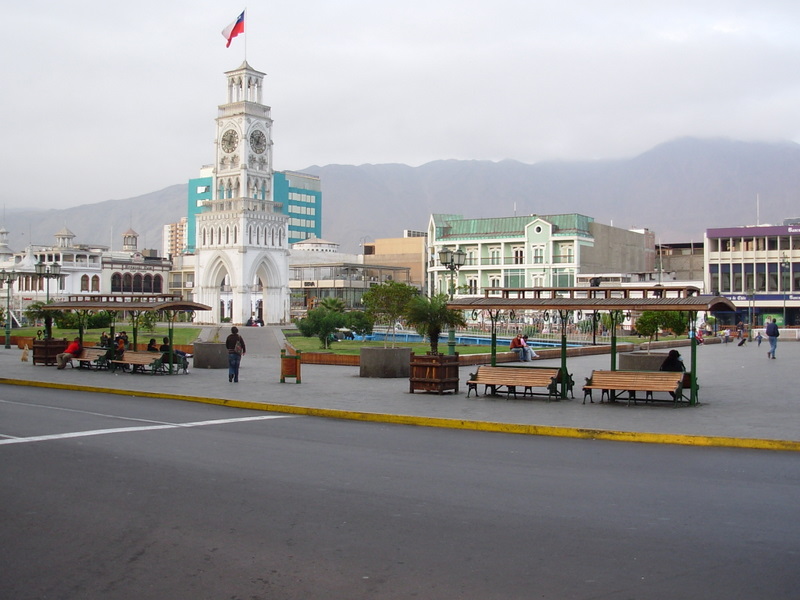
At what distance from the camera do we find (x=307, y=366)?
101ft

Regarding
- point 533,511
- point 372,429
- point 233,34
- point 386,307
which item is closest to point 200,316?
Answer: point 233,34

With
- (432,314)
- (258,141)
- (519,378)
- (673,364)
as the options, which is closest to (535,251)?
(258,141)

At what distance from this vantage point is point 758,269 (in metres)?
77.2

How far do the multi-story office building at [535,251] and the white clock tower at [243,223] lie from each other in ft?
54.9

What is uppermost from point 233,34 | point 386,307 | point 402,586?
point 233,34

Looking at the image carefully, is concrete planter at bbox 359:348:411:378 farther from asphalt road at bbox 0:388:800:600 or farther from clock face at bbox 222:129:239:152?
clock face at bbox 222:129:239:152

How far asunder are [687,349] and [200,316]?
48245 mm

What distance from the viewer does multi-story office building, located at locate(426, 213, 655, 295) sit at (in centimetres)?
8300

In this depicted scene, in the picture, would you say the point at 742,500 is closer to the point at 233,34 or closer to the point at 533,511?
the point at 533,511

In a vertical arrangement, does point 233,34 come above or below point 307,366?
above

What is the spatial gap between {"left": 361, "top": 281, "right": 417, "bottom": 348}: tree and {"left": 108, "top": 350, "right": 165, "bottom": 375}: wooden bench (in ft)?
31.5

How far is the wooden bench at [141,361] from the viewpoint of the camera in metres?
26.0

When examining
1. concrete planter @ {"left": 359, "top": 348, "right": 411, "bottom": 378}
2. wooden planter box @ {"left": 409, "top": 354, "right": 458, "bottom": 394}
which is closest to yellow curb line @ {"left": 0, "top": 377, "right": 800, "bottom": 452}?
wooden planter box @ {"left": 409, "top": 354, "right": 458, "bottom": 394}

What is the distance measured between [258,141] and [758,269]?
47.9 meters
